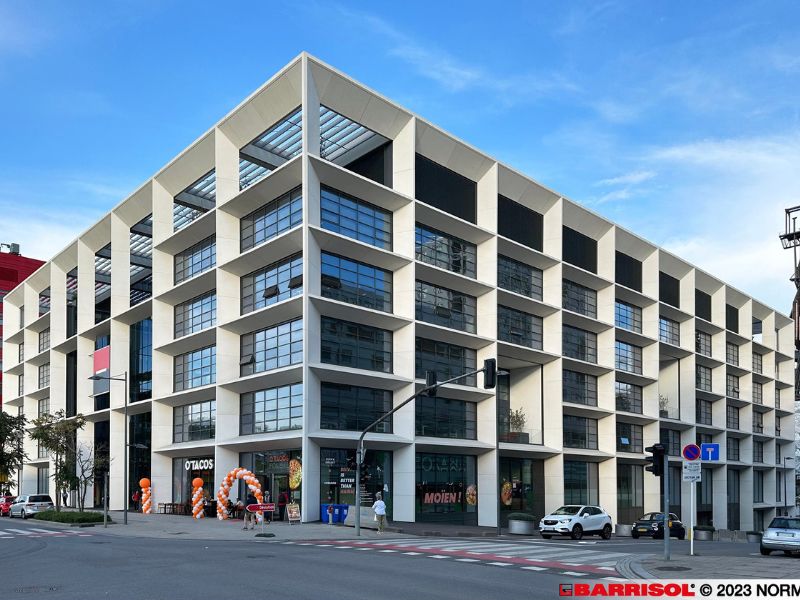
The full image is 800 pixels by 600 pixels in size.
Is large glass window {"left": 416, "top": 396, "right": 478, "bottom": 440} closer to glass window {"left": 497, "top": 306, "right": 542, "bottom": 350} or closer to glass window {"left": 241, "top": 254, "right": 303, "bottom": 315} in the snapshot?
glass window {"left": 497, "top": 306, "right": 542, "bottom": 350}

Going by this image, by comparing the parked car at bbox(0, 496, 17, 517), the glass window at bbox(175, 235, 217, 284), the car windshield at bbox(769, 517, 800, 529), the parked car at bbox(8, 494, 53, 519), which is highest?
Answer: the glass window at bbox(175, 235, 217, 284)

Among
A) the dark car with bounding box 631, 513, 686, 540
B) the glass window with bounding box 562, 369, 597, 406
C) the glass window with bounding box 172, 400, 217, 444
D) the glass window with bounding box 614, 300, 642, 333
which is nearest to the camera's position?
the dark car with bounding box 631, 513, 686, 540

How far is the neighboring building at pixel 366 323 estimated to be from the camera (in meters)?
43.4

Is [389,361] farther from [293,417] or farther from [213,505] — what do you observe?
[213,505]

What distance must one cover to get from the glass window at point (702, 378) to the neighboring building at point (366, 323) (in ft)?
10.6

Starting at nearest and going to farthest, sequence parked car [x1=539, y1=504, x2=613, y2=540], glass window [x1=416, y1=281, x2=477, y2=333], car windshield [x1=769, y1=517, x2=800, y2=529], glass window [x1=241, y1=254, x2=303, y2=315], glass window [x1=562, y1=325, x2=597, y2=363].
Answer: car windshield [x1=769, y1=517, x2=800, y2=529]
parked car [x1=539, y1=504, x2=613, y2=540]
glass window [x1=241, y1=254, x2=303, y2=315]
glass window [x1=416, y1=281, x2=477, y2=333]
glass window [x1=562, y1=325, x2=597, y2=363]

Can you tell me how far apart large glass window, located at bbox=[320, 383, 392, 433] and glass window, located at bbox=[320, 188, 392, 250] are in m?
8.05

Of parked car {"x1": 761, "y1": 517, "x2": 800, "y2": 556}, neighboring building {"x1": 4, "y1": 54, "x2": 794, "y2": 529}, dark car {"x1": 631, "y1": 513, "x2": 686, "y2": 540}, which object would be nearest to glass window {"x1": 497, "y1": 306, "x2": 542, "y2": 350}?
neighboring building {"x1": 4, "y1": 54, "x2": 794, "y2": 529}

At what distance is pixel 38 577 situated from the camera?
56.3ft

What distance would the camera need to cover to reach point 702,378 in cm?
7569

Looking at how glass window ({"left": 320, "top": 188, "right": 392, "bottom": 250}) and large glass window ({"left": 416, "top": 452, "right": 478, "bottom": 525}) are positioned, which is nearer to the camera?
glass window ({"left": 320, "top": 188, "right": 392, "bottom": 250})

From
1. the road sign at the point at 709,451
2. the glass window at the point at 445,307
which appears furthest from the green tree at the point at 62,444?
the road sign at the point at 709,451

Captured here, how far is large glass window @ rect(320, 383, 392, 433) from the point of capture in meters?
43.4

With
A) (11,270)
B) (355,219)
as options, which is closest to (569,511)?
(355,219)
